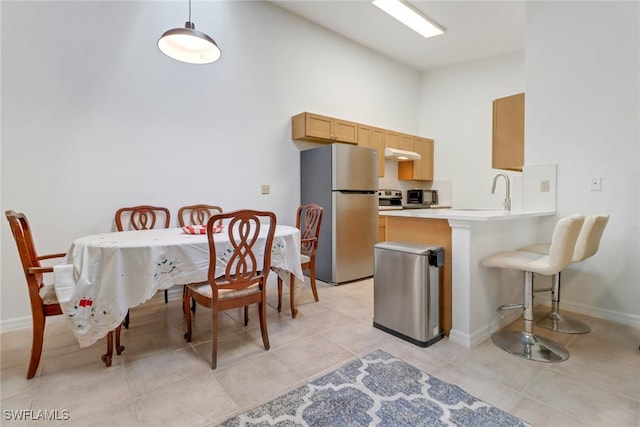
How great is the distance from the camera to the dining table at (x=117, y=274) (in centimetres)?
164

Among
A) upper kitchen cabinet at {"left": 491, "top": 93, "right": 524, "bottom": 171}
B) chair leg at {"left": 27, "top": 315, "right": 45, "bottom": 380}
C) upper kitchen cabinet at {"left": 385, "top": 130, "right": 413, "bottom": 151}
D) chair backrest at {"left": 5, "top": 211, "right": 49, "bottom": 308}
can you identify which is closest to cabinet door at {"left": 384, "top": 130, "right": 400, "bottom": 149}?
upper kitchen cabinet at {"left": 385, "top": 130, "right": 413, "bottom": 151}

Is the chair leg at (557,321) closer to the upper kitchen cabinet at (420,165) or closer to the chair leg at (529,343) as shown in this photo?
the chair leg at (529,343)

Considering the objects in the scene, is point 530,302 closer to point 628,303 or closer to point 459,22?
point 628,303

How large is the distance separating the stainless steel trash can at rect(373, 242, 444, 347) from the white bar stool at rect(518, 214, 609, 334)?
933 mm

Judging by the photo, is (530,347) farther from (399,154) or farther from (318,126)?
(399,154)

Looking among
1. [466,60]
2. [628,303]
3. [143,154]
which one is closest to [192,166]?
[143,154]

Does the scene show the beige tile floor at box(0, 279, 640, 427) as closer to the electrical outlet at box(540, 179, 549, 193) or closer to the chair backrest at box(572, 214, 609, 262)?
the chair backrest at box(572, 214, 609, 262)

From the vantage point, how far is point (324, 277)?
3.67 meters

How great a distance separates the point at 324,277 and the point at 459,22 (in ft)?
12.4

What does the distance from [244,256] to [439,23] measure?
4.06 meters

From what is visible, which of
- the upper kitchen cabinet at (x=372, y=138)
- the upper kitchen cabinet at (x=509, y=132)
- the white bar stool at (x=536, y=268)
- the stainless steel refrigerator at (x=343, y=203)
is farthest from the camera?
the upper kitchen cabinet at (x=372, y=138)

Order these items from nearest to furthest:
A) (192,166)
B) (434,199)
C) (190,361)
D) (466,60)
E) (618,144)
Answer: (190,361) < (618,144) < (192,166) < (466,60) < (434,199)

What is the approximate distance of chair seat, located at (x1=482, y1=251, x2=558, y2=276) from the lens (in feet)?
5.91

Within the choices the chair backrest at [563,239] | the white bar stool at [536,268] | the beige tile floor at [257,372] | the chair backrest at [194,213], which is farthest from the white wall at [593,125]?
Answer: the chair backrest at [194,213]
